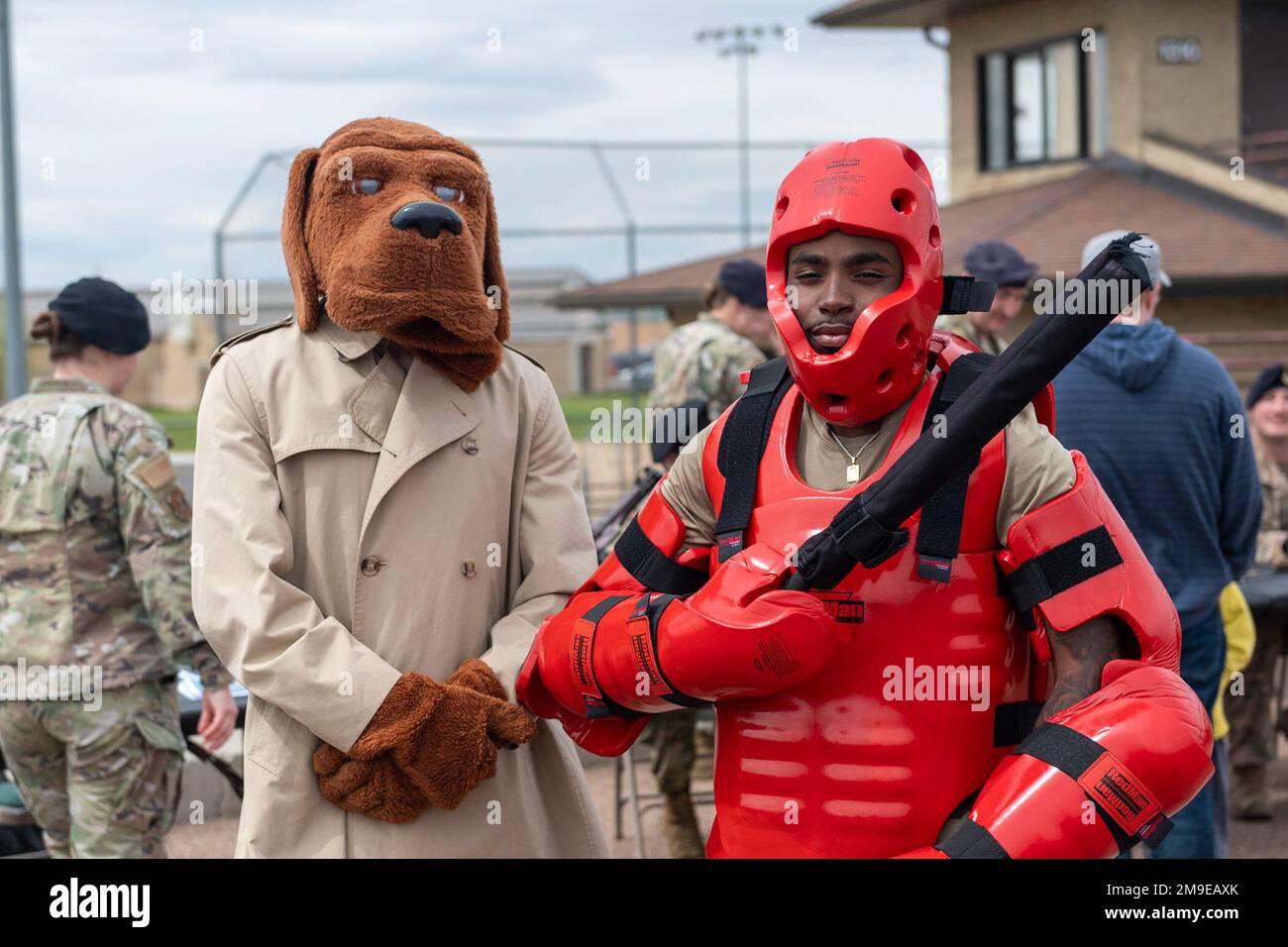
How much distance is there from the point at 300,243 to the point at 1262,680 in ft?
17.4

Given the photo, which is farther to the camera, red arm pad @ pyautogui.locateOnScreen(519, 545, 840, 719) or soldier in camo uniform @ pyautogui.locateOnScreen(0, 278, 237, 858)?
soldier in camo uniform @ pyautogui.locateOnScreen(0, 278, 237, 858)

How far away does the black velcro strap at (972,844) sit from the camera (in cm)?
246

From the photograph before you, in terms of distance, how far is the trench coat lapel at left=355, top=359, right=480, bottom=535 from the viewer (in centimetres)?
307

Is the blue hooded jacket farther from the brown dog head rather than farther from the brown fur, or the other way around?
the brown fur

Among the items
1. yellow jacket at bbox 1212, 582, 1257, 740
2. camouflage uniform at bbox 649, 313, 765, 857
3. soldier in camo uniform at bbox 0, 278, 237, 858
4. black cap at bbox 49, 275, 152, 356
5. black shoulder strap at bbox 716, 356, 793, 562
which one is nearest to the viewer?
black shoulder strap at bbox 716, 356, 793, 562

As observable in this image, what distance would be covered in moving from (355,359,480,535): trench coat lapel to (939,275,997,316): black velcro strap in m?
0.97

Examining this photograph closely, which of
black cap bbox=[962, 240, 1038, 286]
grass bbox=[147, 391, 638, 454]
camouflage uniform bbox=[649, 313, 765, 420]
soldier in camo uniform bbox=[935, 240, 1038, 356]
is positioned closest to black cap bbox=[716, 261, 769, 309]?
camouflage uniform bbox=[649, 313, 765, 420]

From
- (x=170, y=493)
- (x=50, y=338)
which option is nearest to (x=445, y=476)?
(x=170, y=493)

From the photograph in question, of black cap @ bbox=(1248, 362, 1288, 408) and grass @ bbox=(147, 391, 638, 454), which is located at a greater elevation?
black cap @ bbox=(1248, 362, 1288, 408)

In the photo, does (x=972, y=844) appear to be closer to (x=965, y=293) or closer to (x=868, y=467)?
(x=868, y=467)

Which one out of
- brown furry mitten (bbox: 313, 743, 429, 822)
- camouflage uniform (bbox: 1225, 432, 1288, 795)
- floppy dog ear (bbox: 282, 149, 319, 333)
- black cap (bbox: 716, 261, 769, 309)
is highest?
floppy dog ear (bbox: 282, 149, 319, 333)

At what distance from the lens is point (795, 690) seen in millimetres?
2703

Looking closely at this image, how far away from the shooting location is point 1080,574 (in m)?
2.58

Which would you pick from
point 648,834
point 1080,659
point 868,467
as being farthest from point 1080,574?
point 648,834
